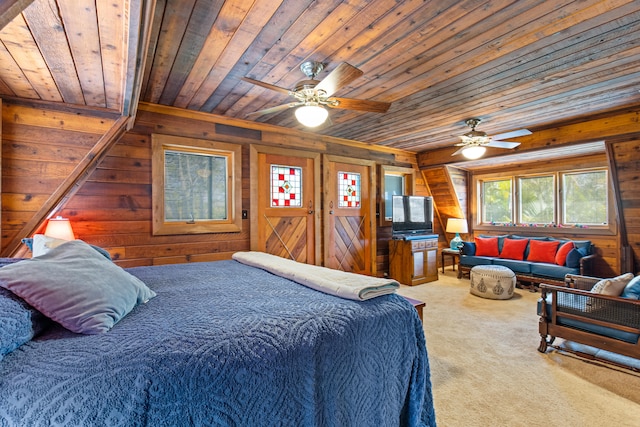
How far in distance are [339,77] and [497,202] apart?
5.57 meters

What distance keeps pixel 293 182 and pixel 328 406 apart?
338 centimetres

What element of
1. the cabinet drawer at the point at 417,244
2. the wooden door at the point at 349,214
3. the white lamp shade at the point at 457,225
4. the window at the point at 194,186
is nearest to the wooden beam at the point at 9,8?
the window at the point at 194,186

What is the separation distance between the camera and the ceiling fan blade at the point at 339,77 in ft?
6.28

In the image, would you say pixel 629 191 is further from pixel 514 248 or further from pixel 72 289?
pixel 72 289

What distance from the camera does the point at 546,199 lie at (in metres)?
5.57

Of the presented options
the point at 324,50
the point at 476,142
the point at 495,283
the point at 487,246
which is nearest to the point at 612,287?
the point at 495,283

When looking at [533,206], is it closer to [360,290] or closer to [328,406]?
[360,290]

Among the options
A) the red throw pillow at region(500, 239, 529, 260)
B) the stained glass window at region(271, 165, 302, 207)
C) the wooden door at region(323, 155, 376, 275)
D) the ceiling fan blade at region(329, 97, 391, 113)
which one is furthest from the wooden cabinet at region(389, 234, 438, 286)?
the ceiling fan blade at region(329, 97, 391, 113)

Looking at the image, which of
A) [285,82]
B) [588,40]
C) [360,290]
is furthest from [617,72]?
[360,290]

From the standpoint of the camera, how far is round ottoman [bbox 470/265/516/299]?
4.15 meters

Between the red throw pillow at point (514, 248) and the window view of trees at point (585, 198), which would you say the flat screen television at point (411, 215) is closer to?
the red throw pillow at point (514, 248)

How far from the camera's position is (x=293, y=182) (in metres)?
4.25

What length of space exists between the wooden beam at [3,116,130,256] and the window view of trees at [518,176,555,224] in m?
6.62

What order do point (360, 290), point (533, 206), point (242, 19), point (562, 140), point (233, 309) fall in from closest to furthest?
point (233, 309) < point (360, 290) < point (242, 19) < point (562, 140) < point (533, 206)
